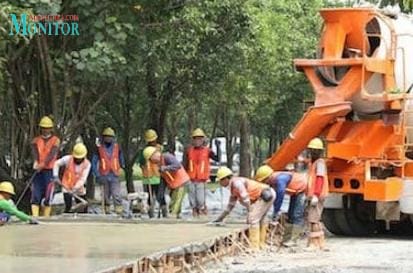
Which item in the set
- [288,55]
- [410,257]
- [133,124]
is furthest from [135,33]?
[288,55]

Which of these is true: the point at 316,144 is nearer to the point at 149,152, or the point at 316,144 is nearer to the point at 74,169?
the point at 149,152

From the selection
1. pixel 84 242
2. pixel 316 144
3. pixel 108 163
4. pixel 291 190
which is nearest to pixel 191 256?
pixel 84 242

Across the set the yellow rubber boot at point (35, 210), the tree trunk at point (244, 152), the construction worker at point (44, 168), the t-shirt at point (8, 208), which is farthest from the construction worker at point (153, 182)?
the tree trunk at point (244, 152)

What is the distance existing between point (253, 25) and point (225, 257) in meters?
9.60

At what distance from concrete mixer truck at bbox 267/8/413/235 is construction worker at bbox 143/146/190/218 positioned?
1872 mm

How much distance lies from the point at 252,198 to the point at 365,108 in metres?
2.89

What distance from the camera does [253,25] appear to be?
20.6m

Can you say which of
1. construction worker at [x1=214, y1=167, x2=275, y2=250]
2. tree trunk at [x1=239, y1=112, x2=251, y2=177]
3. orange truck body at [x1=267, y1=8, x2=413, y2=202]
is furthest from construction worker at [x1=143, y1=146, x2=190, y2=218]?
tree trunk at [x1=239, y1=112, x2=251, y2=177]

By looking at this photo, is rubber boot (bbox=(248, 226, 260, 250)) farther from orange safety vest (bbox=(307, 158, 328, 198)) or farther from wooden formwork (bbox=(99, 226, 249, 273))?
orange safety vest (bbox=(307, 158, 328, 198))

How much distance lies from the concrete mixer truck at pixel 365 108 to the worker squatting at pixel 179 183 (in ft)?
2.04

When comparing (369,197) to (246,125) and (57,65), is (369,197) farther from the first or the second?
(246,125)

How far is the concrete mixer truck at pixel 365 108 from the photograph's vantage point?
14516 mm

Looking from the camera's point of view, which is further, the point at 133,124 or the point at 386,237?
the point at 133,124

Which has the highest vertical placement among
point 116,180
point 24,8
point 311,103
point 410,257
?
point 24,8
